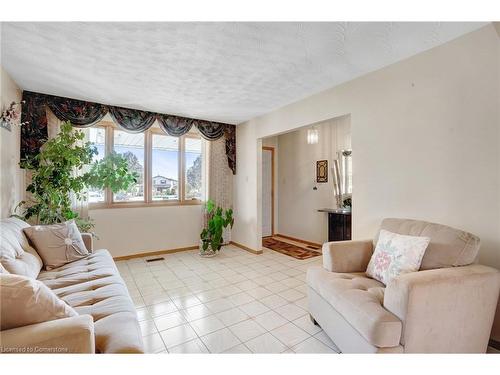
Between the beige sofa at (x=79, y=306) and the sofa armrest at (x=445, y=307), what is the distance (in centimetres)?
135

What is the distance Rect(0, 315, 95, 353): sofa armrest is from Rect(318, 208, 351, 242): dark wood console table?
3544mm

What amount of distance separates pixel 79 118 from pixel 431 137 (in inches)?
163

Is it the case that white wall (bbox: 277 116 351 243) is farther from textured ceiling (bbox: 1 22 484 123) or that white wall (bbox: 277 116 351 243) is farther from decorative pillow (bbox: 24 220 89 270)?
decorative pillow (bbox: 24 220 89 270)

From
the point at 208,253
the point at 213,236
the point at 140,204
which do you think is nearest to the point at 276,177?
the point at 213,236

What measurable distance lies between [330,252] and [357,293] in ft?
1.55

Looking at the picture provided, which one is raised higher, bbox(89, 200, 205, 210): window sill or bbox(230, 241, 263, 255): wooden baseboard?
bbox(89, 200, 205, 210): window sill

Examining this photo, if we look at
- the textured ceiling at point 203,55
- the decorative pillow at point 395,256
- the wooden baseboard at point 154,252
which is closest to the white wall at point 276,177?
the wooden baseboard at point 154,252

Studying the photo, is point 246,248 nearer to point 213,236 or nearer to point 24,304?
point 213,236

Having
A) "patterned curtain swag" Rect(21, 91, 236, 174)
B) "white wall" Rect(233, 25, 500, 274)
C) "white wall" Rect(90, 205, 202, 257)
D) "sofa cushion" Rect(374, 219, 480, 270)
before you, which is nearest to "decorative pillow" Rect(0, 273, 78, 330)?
"sofa cushion" Rect(374, 219, 480, 270)

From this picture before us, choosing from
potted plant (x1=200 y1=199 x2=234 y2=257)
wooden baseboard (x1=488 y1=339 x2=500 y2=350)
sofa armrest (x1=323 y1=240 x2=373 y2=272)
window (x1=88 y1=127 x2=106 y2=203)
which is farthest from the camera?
potted plant (x1=200 y1=199 x2=234 y2=257)

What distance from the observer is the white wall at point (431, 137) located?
5.59ft

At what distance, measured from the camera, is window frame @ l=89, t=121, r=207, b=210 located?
3.72 m

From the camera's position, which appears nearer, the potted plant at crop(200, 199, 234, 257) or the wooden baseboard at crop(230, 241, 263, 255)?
the potted plant at crop(200, 199, 234, 257)
